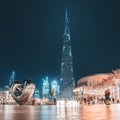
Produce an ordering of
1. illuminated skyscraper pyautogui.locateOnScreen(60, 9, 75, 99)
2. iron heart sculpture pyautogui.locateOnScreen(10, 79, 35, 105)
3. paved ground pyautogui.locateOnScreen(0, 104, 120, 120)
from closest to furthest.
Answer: paved ground pyautogui.locateOnScreen(0, 104, 120, 120) < iron heart sculpture pyautogui.locateOnScreen(10, 79, 35, 105) < illuminated skyscraper pyautogui.locateOnScreen(60, 9, 75, 99)

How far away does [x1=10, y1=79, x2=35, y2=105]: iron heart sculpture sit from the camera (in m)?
37.5

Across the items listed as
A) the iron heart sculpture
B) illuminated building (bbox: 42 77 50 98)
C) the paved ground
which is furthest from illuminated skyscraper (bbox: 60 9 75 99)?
the paved ground

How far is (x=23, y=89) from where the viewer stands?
37.9 meters

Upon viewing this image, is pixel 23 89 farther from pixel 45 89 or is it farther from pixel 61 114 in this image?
pixel 45 89

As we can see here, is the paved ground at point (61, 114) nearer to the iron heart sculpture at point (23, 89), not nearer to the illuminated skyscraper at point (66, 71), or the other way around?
the iron heart sculpture at point (23, 89)

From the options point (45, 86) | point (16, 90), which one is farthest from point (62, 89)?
point (16, 90)

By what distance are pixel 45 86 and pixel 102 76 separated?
3641 cm

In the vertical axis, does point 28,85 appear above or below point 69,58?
below

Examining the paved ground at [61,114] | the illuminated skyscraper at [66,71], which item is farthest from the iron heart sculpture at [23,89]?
the illuminated skyscraper at [66,71]

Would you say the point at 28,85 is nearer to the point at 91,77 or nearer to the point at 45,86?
the point at 91,77

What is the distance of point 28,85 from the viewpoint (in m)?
37.6

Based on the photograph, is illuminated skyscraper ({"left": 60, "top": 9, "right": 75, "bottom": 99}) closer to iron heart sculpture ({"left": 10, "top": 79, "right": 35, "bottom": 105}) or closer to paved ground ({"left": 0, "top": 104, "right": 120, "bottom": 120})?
iron heart sculpture ({"left": 10, "top": 79, "right": 35, "bottom": 105})

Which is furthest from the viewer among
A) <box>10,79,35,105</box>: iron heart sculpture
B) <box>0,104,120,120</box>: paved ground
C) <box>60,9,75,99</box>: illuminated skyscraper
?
<box>60,9,75,99</box>: illuminated skyscraper

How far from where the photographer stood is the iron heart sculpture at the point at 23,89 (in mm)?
37541
